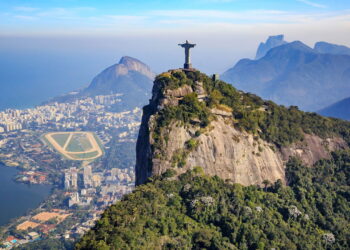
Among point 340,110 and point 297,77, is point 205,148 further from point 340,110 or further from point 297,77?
point 297,77

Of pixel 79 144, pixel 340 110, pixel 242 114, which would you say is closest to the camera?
pixel 242 114

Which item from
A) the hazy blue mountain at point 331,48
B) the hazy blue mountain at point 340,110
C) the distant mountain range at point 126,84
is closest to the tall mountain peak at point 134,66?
the distant mountain range at point 126,84

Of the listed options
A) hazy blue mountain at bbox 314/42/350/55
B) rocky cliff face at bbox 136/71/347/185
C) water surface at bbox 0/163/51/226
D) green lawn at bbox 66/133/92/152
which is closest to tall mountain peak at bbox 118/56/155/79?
green lawn at bbox 66/133/92/152

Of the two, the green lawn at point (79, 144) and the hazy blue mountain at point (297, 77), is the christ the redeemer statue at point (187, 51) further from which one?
the hazy blue mountain at point (297, 77)

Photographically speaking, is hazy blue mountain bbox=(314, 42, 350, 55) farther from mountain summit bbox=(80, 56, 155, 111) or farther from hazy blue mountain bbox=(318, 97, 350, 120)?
mountain summit bbox=(80, 56, 155, 111)

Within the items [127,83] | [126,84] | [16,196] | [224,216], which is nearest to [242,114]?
[224,216]
